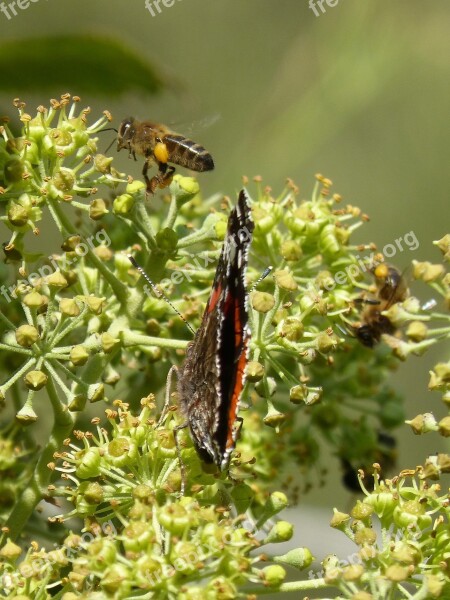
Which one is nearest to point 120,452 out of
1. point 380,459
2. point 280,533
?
point 280,533

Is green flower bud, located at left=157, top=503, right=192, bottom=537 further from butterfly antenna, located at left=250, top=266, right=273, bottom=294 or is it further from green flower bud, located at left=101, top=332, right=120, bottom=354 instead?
butterfly antenna, located at left=250, top=266, right=273, bottom=294

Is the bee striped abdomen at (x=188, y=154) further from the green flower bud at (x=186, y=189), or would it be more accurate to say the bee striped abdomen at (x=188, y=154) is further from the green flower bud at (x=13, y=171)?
the green flower bud at (x=13, y=171)

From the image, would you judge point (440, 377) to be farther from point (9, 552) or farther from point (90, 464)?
point (9, 552)

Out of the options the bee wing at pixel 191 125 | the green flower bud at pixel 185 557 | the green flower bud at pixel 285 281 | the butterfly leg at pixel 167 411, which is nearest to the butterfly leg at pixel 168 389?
the butterfly leg at pixel 167 411

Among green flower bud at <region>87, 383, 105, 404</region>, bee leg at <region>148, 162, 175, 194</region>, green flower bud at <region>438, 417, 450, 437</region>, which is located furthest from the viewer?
bee leg at <region>148, 162, 175, 194</region>

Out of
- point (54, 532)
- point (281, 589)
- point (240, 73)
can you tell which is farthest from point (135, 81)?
point (240, 73)

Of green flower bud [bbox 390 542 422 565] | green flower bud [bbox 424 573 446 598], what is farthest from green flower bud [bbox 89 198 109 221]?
green flower bud [bbox 424 573 446 598]
